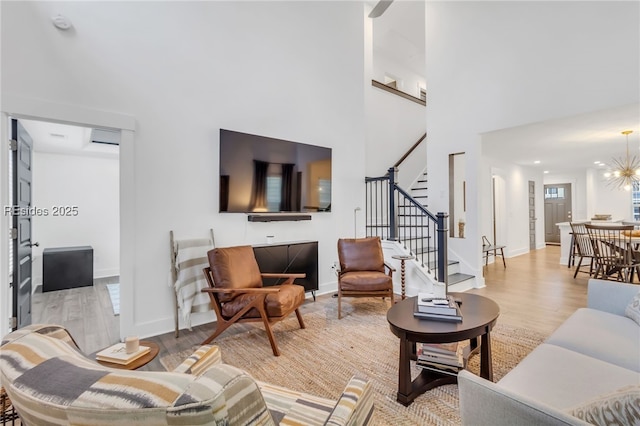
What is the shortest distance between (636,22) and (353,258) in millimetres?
4304

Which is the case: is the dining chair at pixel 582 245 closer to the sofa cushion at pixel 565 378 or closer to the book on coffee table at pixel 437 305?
the book on coffee table at pixel 437 305

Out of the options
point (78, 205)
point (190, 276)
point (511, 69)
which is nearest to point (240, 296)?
point (190, 276)

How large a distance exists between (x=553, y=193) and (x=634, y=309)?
397 inches

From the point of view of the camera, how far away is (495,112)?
4.61m

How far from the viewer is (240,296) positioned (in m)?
2.82

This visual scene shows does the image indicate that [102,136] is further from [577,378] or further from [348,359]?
[577,378]

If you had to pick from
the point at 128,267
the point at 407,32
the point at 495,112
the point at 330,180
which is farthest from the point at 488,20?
the point at 128,267

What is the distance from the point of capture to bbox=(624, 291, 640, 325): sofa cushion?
1.98 metres

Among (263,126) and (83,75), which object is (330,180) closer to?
(263,126)

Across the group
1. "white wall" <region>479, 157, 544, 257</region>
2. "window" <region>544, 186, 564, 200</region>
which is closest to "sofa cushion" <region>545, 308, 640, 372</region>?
"white wall" <region>479, 157, 544, 257</region>

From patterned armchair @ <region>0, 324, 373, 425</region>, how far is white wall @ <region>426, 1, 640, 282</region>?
509cm

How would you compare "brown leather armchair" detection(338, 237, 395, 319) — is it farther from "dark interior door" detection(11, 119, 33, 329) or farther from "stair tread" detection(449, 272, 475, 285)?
"dark interior door" detection(11, 119, 33, 329)

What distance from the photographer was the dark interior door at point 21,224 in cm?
263

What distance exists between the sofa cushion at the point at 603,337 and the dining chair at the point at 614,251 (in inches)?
139
